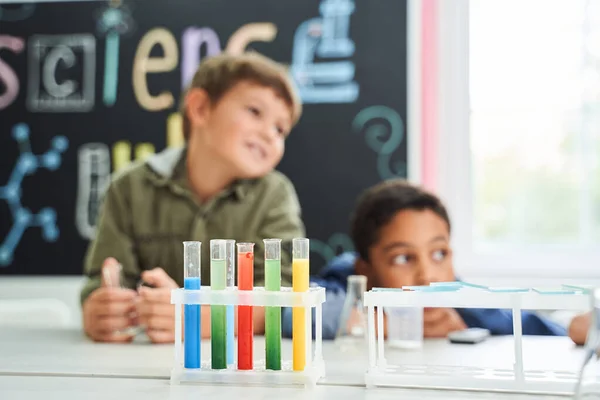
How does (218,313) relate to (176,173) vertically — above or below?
below

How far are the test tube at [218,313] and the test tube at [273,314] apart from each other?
0.20 feet

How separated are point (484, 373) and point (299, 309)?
0.92 ft

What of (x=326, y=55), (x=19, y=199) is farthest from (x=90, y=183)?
(x=326, y=55)

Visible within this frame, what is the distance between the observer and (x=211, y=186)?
6.63ft

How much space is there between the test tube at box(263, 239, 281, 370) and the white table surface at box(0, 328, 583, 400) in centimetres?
6

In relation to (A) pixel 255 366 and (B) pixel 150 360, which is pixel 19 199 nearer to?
(B) pixel 150 360

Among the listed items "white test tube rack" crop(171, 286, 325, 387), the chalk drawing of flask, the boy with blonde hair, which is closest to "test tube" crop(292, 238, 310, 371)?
"white test tube rack" crop(171, 286, 325, 387)

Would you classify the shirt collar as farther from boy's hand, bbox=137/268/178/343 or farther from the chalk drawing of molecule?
boy's hand, bbox=137/268/178/343

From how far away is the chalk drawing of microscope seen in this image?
2.15m

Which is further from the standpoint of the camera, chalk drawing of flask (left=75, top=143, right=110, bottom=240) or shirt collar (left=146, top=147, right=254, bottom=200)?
chalk drawing of flask (left=75, top=143, right=110, bottom=240)

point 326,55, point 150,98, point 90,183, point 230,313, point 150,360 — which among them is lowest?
point 150,360

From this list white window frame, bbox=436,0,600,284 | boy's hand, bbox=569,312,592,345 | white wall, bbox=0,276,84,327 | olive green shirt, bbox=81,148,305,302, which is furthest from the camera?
white wall, bbox=0,276,84,327

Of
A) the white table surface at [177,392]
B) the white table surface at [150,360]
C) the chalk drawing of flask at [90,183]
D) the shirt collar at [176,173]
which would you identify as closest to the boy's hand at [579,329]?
the white table surface at [150,360]

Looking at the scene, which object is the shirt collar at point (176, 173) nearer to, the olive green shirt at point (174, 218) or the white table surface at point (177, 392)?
the olive green shirt at point (174, 218)
